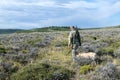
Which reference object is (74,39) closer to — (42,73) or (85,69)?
(85,69)

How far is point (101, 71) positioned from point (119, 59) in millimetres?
4157

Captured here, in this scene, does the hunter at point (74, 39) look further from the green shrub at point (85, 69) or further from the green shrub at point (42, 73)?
the green shrub at point (42, 73)

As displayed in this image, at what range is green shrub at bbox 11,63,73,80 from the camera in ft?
45.1

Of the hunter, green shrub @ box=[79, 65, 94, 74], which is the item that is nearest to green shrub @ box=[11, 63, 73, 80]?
green shrub @ box=[79, 65, 94, 74]

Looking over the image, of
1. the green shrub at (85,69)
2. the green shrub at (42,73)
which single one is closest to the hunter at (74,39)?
the green shrub at (85,69)

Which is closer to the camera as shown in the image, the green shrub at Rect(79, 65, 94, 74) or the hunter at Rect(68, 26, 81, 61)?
the green shrub at Rect(79, 65, 94, 74)

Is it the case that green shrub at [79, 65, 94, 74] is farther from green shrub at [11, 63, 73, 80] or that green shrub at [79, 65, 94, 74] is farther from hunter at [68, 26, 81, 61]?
hunter at [68, 26, 81, 61]

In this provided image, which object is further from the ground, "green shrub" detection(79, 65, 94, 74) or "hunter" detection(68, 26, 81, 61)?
"hunter" detection(68, 26, 81, 61)

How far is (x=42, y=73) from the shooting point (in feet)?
46.2

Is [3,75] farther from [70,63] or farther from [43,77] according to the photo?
[70,63]

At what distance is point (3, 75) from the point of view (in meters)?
14.2

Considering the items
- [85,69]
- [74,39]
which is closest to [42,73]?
[85,69]

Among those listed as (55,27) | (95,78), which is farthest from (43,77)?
(55,27)

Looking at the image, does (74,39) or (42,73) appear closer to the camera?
(42,73)
